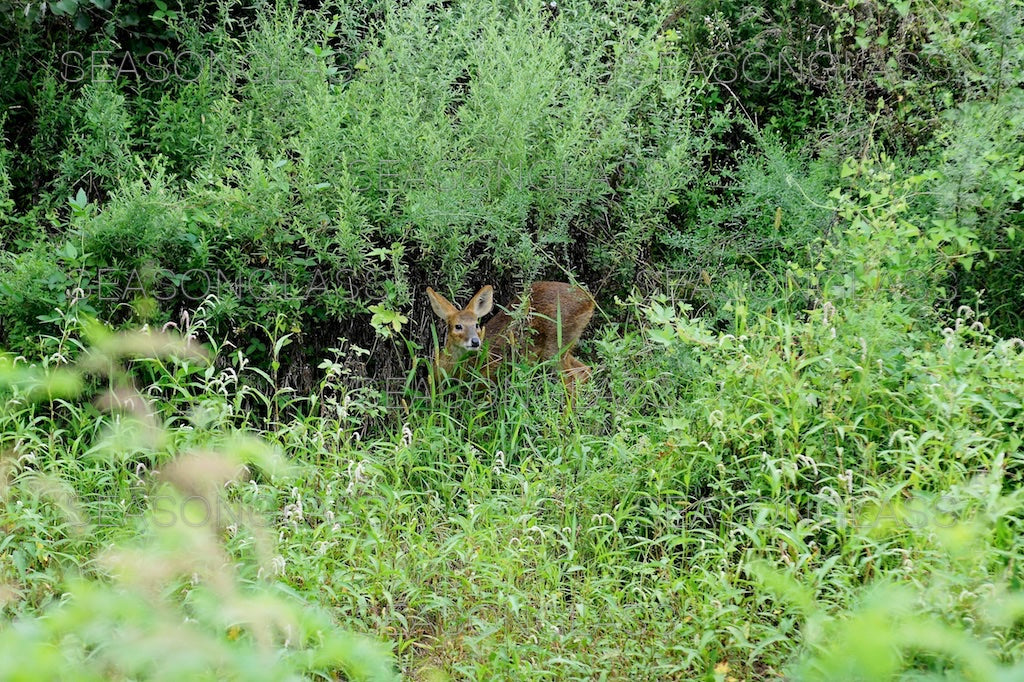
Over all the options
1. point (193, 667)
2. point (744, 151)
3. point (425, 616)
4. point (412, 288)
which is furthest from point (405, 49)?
point (193, 667)

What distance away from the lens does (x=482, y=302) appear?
5.91 m

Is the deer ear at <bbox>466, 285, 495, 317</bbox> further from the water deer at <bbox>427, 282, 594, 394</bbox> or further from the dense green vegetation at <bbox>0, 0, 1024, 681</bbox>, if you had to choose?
the dense green vegetation at <bbox>0, 0, 1024, 681</bbox>

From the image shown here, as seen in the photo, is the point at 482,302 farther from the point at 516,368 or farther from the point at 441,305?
the point at 516,368

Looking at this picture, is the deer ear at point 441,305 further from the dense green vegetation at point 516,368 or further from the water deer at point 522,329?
the dense green vegetation at point 516,368

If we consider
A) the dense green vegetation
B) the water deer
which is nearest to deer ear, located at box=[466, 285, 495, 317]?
the water deer

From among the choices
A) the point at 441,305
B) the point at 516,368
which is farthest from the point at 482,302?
the point at 516,368

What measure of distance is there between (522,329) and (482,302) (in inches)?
10.4

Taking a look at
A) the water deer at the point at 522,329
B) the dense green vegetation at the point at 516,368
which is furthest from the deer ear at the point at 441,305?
the dense green vegetation at the point at 516,368

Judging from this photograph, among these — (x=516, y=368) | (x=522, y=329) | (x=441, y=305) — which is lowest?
(x=516, y=368)

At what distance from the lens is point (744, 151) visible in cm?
695

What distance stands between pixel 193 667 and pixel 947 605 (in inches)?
96.4

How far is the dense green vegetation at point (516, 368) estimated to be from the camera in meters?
3.88

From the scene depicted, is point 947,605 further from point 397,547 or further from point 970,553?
point 397,547

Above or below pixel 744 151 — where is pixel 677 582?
→ below
